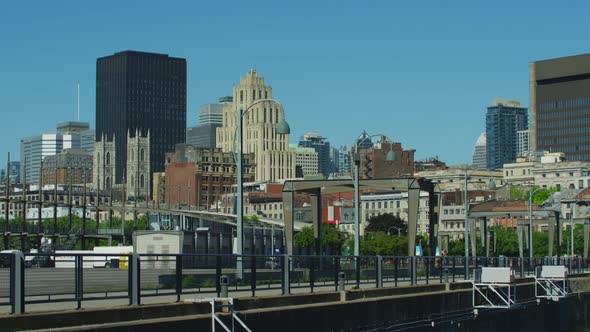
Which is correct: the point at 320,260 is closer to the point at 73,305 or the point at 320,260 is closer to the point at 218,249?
the point at 73,305

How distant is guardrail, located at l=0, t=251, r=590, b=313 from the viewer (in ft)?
82.9

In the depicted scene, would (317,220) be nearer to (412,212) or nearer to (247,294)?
(412,212)

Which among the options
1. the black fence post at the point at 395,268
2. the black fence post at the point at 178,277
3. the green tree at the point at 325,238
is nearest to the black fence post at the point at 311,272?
the black fence post at the point at 178,277

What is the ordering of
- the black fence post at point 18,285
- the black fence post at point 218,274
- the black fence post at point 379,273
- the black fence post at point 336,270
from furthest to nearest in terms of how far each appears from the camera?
the black fence post at point 379,273 < the black fence post at point 336,270 < the black fence post at point 218,274 < the black fence post at point 18,285

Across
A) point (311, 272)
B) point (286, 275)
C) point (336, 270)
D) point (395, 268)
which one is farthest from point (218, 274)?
point (395, 268)

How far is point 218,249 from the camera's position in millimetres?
76500

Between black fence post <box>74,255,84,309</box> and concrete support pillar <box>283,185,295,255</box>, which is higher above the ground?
concrete support pillar <box>283,185,295,255</box>

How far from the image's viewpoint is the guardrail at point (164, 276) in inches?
995

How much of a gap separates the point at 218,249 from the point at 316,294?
43278 mm

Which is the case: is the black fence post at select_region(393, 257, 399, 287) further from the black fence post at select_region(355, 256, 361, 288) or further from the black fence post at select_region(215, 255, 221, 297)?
the black fence post at select_region(215, 255, 221, 297)

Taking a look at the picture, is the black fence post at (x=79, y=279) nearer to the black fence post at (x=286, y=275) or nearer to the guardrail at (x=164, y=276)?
the guardrail at (x=164, y=276)

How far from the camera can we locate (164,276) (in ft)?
95.5

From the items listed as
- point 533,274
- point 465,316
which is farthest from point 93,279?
point 533,274

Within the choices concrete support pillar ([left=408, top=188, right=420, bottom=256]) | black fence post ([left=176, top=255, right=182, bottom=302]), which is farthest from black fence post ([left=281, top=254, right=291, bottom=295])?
concrete support pillar ([left=408, top=188, right=420, bottom=256])
